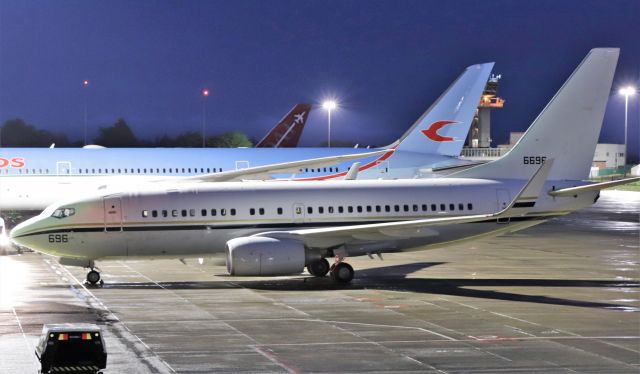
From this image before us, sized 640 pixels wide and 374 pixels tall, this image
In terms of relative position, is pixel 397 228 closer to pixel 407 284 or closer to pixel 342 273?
pixel 407 284

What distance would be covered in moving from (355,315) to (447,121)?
29.3 meters

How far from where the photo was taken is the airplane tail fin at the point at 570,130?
114 feet

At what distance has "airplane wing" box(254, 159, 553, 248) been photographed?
30.7 meters

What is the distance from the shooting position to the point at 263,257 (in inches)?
1206

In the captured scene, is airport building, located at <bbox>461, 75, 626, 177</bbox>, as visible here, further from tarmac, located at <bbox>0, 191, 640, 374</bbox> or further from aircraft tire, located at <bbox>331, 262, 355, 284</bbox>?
aircraft tire, located at <bbox>331, 262, 355, 284</bbox>

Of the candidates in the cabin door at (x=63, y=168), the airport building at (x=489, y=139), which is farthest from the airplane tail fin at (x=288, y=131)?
the airport building at (x=489, y=139)

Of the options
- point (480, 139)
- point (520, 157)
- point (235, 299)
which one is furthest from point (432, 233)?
point (480, 139)

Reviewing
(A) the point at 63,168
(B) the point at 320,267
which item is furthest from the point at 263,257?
(A) the point at 63,168

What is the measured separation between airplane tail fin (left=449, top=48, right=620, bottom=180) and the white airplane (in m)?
0.03

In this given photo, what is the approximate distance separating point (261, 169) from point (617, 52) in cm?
1343

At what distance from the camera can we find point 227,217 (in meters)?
32.4

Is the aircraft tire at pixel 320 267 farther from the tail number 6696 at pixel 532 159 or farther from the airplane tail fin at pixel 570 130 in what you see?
the tail number 6696 at pixel 532 159

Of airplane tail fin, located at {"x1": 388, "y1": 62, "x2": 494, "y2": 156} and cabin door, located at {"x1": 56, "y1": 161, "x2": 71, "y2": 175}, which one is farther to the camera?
cabin door, located at {"x1": 56, "y1": 161, "x2": 71, "y2": 175}

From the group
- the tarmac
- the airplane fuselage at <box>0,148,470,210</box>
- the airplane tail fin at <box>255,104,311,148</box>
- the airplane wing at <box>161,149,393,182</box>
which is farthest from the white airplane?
the airplane tail fin at <box>255,104,311,148</box>
